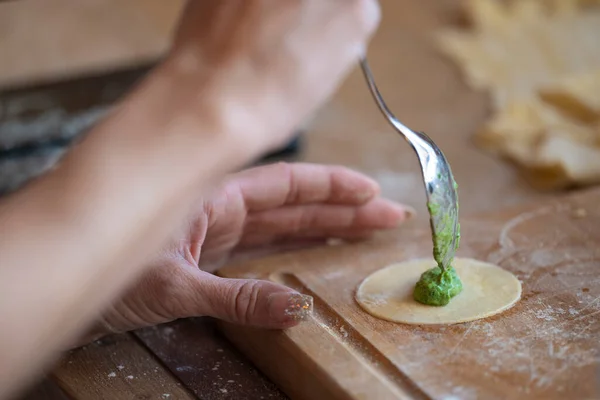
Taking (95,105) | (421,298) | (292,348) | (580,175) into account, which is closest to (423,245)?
(421,298)

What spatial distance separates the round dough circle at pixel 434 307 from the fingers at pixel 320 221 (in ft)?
0.42

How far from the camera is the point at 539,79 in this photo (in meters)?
2.43

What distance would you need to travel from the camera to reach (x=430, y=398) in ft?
3.54

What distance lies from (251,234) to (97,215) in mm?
634

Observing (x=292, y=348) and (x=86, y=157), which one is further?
(x=292, y=348)

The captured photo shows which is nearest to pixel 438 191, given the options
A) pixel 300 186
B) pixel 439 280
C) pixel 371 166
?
pixel 439 280

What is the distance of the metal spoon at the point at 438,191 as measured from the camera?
4.20 feet

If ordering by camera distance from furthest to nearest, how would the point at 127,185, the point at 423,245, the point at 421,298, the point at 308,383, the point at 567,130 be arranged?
the point at 567,130
the point at 423,245
the point at 421,298
the point at 308,383
the point at 127,185

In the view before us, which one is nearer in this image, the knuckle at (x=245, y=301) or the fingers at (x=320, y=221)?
the knuckle at (x=245, y=301)

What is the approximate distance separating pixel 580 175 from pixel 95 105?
1.18m

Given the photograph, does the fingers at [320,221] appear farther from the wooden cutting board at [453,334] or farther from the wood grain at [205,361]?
the wood grain at [205,361]

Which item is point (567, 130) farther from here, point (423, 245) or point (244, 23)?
point (244, 23)

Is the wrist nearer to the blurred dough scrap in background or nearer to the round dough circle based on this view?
the round dough circle

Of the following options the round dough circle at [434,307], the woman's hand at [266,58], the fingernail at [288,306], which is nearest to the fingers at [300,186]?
the round dough circle at [434,307]
